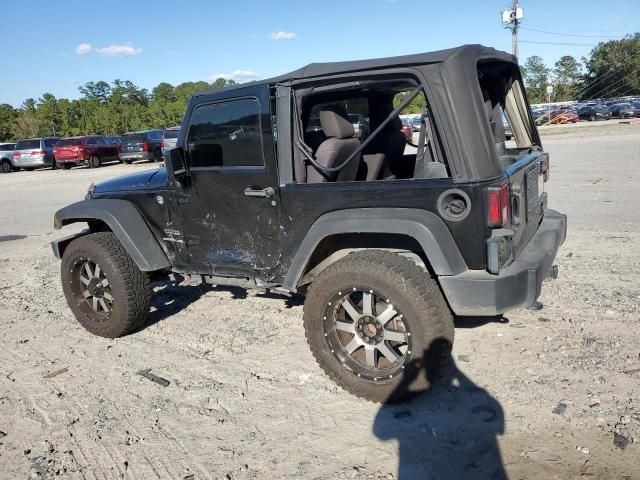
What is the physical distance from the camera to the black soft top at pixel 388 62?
Answer: 10.4 feet

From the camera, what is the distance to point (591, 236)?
683 cm

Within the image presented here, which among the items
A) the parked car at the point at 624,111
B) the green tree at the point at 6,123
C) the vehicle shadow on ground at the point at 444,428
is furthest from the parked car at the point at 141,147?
the parked car at the point at 624,111

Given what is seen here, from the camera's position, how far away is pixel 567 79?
9112cm

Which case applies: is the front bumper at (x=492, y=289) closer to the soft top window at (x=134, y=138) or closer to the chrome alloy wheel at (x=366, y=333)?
the chrome alloy wheel at (x=366, y=333)

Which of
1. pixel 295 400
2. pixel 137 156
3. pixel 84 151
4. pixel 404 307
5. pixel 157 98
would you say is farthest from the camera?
pixel 157 98

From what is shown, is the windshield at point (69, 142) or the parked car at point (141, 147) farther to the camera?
the windshield at point (69, 142)

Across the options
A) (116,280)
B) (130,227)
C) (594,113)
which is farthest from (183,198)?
(594,113)

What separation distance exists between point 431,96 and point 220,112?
168 centimetres

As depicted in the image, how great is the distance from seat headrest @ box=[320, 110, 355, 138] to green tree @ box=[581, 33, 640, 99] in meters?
84.4

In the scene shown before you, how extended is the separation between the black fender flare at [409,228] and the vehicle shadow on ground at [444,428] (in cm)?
57

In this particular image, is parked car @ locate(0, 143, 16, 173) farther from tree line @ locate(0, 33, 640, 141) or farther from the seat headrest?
the seat headrest

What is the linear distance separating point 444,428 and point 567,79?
3999 inches

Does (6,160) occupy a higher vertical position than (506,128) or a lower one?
higher

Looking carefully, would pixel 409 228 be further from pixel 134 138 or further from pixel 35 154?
pixel 35 154
